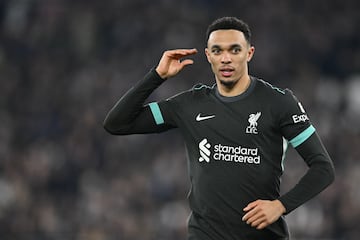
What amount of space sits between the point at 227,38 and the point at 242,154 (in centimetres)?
65

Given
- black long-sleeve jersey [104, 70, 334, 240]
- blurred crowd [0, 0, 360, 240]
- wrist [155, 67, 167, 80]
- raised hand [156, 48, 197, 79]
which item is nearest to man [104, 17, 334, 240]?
black long-sleeve jersey [104, 70, 334, 240]

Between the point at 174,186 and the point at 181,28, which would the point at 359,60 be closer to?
the point at 181,28

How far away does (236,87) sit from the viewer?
19.3 feet

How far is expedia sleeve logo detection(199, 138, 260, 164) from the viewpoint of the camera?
18.9 ft

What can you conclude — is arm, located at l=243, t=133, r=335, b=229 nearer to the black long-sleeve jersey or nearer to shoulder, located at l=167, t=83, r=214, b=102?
the black long-sleeve jersey

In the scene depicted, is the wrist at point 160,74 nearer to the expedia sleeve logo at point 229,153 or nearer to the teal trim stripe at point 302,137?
the expedia sleeve logo at point 229,153

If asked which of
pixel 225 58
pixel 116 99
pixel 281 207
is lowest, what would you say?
pixel 116 99

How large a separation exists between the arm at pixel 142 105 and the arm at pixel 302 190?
87 cm

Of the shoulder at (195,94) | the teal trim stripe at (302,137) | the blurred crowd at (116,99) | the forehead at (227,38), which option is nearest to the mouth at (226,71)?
the forehead at (227,38)

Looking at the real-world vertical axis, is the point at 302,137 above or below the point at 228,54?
below

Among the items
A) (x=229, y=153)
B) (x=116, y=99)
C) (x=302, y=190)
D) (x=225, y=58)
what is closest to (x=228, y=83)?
(x=225, y=58)

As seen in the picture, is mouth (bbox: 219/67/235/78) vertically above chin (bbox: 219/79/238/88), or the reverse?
mouth (bbox: 219/67/235/78)

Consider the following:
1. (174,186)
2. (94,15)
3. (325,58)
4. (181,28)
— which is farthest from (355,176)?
(94,15)

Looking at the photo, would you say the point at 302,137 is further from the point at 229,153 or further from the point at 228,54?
the point at 228,54
